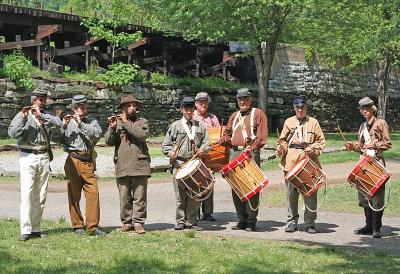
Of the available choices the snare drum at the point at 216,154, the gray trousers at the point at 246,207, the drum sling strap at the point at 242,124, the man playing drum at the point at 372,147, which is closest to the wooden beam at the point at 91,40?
the snare drum at the point at 216,154

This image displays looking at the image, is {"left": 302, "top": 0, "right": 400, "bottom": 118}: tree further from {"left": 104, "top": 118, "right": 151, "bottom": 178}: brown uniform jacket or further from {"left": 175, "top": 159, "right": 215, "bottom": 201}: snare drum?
{"left": 104, "top": 118, "right": 151, "bottom": 178}: brown uniform jacket

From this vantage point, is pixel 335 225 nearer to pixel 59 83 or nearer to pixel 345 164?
pixel 345 164

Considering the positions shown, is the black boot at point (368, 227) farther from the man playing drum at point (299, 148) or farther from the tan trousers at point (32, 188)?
the tan trousers at point (32, 188)

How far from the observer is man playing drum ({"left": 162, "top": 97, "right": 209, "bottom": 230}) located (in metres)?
9.87

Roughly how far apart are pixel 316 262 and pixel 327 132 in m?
24.5

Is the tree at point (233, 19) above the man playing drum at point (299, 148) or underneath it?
above

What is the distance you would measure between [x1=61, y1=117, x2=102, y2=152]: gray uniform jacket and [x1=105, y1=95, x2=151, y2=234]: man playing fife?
12.8 inches

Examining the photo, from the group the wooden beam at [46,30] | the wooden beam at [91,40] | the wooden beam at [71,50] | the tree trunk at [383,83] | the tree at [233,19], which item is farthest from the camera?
the tree trunk at [383,83]

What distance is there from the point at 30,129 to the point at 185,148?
2246mm

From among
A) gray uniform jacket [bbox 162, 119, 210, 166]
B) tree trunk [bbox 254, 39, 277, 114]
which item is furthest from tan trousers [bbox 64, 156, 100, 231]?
tree trunk [bbox 254, 39, 277, 114]

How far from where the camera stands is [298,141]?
9.73 meters

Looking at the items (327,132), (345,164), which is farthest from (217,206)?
(327,132)

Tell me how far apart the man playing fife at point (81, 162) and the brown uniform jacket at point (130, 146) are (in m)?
0.36

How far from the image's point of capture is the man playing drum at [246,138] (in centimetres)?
984
